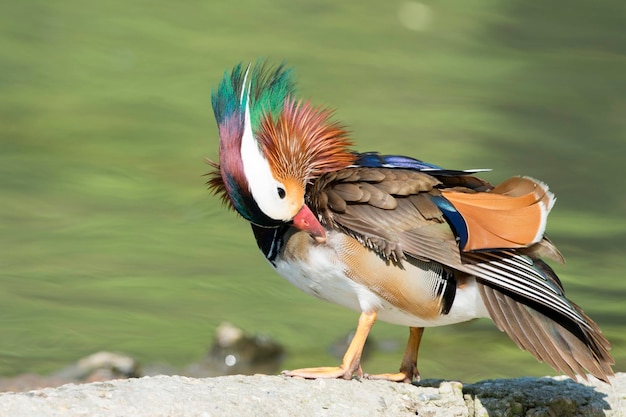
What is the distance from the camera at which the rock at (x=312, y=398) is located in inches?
127

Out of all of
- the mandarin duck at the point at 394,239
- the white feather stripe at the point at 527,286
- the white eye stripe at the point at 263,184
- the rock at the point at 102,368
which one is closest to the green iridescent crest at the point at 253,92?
the mandarin duck at the point at 394,239

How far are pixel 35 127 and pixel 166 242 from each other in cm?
220

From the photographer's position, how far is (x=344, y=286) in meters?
3.82

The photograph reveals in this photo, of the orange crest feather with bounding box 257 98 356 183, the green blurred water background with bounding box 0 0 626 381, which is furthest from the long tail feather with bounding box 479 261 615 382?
the green blurred water background with bounding box 0 0 626 381

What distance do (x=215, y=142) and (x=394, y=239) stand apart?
4643mm

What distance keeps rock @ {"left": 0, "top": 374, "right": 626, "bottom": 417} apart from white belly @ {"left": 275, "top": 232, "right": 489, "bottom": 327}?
224 millimetres

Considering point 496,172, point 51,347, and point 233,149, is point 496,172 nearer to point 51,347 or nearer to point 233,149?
point 51,347

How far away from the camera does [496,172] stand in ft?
25.5

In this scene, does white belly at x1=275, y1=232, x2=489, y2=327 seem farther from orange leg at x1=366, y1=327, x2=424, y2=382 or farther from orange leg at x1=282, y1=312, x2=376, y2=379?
orange leg at x1=366, y1=327, x2=424, y2=382

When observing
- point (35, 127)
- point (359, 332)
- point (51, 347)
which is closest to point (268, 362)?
point (51, 347)

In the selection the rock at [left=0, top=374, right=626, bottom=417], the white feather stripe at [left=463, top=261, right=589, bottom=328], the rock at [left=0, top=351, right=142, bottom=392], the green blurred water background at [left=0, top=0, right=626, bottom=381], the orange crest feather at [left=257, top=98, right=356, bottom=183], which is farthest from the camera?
the green blurred water background at [left=0, top=0, right=626, bottom=381]

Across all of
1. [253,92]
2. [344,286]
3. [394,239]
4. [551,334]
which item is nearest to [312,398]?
[344,286]

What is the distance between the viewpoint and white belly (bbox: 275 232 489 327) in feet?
12.4

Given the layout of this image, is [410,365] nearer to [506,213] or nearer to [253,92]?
[506,213]
